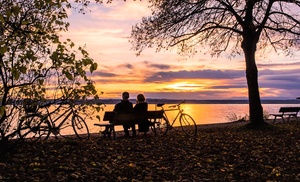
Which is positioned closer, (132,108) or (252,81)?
(132,108)

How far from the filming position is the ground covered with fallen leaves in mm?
8227

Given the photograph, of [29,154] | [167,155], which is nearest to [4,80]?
[29,154]

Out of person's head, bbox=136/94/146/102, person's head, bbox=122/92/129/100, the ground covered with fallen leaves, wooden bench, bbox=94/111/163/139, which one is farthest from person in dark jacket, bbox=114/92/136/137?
the ground covered with fallen leaves

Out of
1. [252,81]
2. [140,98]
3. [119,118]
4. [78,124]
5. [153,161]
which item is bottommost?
[153,161]

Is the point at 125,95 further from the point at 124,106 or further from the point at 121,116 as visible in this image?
the point at 121,116

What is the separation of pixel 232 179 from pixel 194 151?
9.23 ft

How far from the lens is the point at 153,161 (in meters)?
9.73

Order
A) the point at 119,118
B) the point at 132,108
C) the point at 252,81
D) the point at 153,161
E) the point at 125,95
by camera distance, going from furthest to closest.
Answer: the point at 252,81 < the point at 132,108 < the point at 125,95 < the point at 119,118 < the point at 153,161

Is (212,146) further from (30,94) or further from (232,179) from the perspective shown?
(30,94)

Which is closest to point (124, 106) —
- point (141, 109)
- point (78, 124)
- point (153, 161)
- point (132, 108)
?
point (132, 108)

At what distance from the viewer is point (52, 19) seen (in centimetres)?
851

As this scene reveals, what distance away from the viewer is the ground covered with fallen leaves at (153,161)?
8227 millimetres

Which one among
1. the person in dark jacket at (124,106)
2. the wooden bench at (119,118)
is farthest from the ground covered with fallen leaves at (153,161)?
the person in dark jacket at (124,106)

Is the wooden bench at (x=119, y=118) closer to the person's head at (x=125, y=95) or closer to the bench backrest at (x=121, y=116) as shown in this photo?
the bench backrest at (x=121, y=116)
